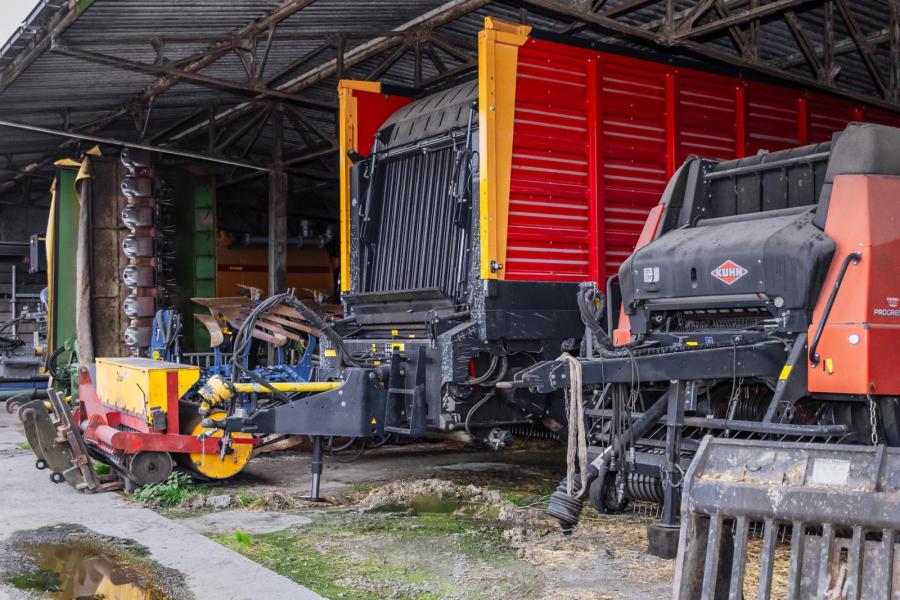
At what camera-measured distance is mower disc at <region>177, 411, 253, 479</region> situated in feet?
23.5

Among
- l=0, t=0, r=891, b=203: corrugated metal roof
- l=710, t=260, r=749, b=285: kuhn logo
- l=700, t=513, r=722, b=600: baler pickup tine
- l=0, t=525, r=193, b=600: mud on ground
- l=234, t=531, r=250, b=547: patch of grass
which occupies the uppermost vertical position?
l=0, t=0, r=891, b=203: corrugated metal roof

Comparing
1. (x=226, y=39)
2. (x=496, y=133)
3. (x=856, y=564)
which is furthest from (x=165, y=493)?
(x=226, y=39)

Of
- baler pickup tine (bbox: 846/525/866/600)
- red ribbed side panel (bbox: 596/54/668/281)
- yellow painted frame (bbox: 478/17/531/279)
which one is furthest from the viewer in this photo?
red ribbed side panel (bbox: 596/54/668/281)

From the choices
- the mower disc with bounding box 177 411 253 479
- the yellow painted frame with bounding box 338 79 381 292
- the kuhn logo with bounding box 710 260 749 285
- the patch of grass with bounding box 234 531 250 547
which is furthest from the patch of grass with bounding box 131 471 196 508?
the kuhn logo with bounding box 710 260 749 285

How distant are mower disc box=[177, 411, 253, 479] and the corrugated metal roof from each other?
13.1ft

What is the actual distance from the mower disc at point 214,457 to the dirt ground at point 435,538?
0.39 ft

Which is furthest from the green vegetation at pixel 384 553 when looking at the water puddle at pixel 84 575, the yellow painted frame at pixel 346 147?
the yellow painted frame at pixel 346 147

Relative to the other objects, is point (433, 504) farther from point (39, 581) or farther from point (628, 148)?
point (628, 148)

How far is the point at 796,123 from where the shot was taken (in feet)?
26.3

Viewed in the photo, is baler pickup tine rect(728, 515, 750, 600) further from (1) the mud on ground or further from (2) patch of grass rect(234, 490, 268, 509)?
(2) patch of grass rect(234, 490, 268, 509)

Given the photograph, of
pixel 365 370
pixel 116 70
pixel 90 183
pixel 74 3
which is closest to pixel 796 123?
pixel 365 370

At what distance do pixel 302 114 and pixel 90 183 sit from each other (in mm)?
3134

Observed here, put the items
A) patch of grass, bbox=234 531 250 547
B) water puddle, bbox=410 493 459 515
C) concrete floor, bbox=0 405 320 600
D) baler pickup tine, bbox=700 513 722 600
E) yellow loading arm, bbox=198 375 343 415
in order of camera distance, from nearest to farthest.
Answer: baler pickup tine, bbox=700 513 722 600
concrete floor, bbox=0 405 320 600
patch of grass, bbox=234 531 250 547
water puddle, bbox=410 493 459 515
yellow loading arm, bbox=198 375 343 415

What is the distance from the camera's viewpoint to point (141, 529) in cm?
591
